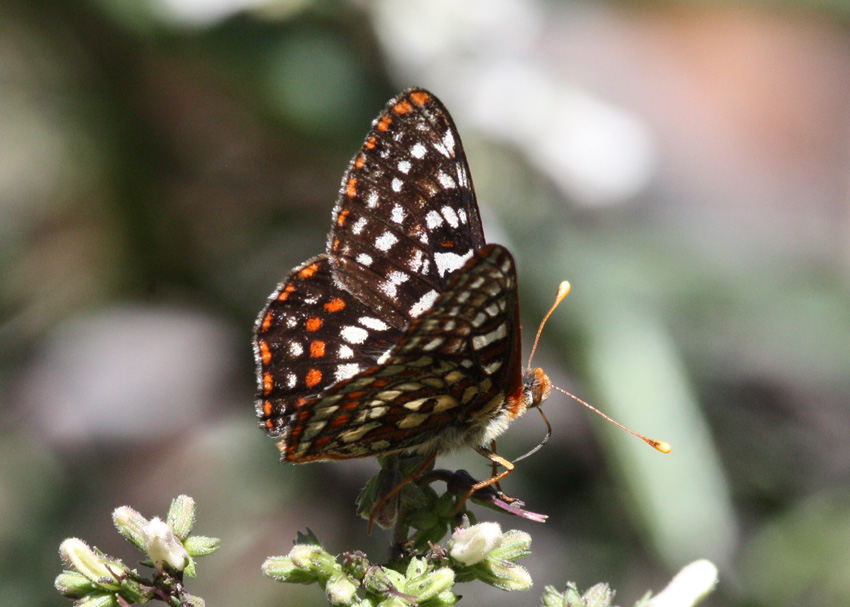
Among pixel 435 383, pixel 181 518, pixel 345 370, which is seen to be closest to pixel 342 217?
pixel 345 370

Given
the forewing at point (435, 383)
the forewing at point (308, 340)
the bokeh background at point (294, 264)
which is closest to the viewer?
the forewing at point (435, 383)

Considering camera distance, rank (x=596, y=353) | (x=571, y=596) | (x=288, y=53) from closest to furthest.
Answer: (x=571, y=596) < (x=596, y=353) < (x=288, y=53)

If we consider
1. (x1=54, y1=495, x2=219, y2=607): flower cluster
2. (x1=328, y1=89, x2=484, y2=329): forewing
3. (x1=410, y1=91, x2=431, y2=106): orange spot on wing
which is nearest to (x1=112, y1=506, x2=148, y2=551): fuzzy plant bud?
(x1=54, y1=495, x2=219, y2=607): flower cluster

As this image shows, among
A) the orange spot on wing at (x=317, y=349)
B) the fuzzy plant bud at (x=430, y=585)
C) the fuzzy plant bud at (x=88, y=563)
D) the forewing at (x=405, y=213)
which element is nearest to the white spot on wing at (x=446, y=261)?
the forewing at (x=405, y=213)

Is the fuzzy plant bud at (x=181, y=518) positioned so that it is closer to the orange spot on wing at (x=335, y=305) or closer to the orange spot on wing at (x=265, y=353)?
the orange spot on wing at (x=265, y=353)

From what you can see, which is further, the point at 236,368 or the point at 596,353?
the point at 236,368

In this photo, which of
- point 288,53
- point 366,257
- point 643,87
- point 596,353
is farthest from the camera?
→ point 643,87

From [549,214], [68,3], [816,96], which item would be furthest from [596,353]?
[816,96]

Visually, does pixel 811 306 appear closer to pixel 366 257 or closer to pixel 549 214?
pixel 549 214
